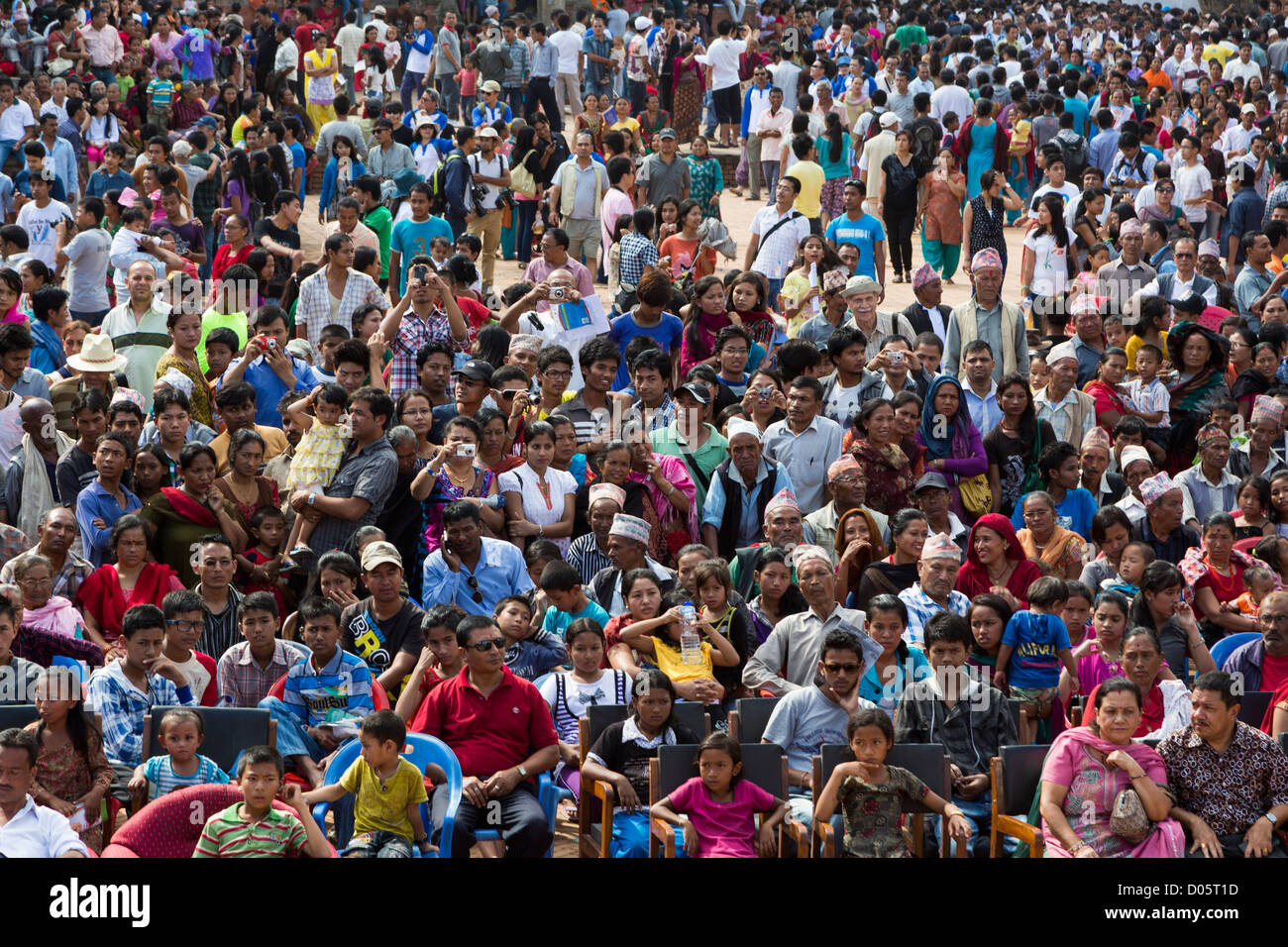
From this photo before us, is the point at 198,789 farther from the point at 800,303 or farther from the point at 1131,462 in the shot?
the point at 800,303

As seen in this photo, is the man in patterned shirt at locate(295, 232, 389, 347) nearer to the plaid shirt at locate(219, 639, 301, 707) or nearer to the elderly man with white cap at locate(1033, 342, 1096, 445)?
the plaid shirt at locate(219, 639, 301, 707)

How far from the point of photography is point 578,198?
13.9 m

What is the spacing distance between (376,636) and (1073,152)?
12.1 m

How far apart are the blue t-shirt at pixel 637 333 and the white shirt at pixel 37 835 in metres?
5.21

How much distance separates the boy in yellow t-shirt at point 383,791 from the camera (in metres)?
5.99

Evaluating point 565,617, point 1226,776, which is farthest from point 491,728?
point 1226,776

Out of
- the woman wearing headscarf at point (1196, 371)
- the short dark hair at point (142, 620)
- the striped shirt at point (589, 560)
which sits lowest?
the short dark hair at point (142, 620)

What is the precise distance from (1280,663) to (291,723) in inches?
171

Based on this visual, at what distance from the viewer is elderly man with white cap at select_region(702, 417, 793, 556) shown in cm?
845

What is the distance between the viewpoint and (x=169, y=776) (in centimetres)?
605

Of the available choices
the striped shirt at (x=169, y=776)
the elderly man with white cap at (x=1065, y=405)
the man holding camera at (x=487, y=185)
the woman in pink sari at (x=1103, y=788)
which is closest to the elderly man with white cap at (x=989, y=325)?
the elderly man with white cap at (x=1065, y=405)

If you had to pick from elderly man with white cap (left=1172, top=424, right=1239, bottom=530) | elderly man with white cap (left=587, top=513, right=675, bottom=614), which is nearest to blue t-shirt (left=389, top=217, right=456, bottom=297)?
elderly man with white cap (left=587, top=513, right=675, bottom=614)

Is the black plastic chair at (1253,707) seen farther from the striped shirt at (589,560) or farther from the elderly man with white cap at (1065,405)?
the striped shirt at (589,560)

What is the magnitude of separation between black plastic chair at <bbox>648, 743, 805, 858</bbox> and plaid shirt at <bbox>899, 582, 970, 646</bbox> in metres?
1.16
